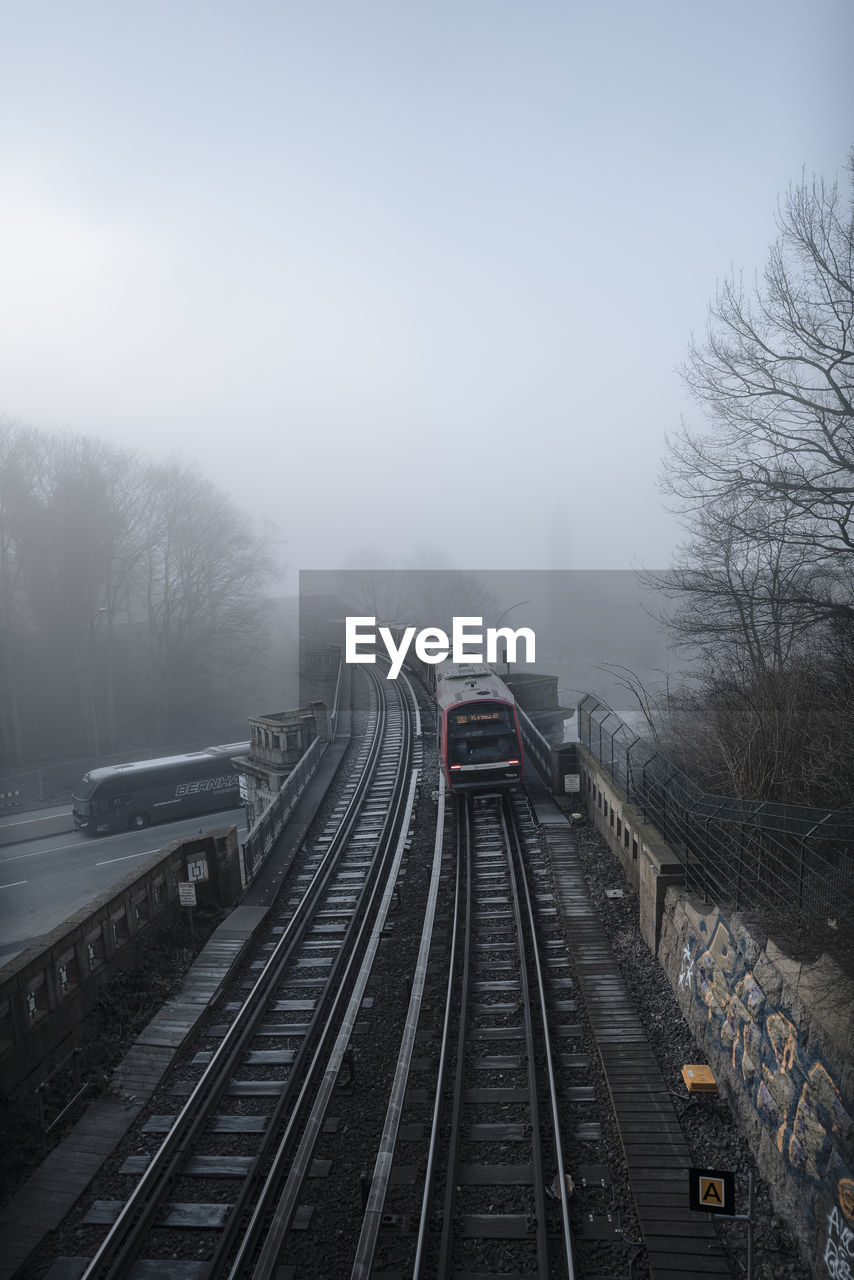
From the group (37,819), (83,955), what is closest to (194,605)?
(37,819)

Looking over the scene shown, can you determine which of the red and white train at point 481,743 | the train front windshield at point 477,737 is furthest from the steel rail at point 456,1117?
the train front windshield at point 477,737

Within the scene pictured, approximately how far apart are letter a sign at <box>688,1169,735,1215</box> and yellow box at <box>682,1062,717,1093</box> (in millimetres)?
2975

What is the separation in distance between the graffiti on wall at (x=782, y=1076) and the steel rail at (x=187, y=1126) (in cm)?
581

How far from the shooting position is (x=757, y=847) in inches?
389

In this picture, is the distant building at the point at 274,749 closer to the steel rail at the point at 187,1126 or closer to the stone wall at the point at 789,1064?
the steel rail at the point at 187,1126

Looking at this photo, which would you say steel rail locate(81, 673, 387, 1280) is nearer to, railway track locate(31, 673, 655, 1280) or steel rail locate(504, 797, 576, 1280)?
railway track locate(31, 673, 655, 1280)

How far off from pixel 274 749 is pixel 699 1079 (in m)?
20.4

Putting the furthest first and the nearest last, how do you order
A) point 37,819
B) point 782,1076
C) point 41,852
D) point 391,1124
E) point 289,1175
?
point 37,819 < point 41,852 < point 391,1124 < point 289,1175 < point 782,1076

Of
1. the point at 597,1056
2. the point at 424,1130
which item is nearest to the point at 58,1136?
the point at 424,1130

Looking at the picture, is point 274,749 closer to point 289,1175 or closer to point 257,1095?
point 257,1095

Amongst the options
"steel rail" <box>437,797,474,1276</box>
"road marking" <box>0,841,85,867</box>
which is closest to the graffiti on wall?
"steel rail" <box>437,797,474,1276</box>

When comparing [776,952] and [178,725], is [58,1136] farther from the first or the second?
[178,725]

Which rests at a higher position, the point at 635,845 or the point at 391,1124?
the point at 635,845

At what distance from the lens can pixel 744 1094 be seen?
297 inches
